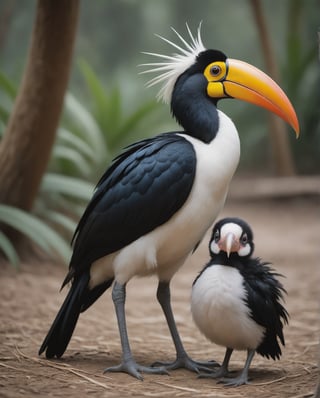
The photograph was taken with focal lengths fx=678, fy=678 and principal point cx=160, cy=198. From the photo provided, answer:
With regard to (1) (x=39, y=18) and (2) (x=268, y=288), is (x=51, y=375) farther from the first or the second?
(1) (x=39, y=18)

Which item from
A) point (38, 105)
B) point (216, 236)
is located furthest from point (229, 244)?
point (38, 105)

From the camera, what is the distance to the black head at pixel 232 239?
10.7 ft

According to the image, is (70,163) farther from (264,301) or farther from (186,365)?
(264,301)

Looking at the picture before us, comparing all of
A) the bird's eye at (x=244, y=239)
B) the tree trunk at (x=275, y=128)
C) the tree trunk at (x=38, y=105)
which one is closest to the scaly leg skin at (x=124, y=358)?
the bird's eye at (x=244, y=239)

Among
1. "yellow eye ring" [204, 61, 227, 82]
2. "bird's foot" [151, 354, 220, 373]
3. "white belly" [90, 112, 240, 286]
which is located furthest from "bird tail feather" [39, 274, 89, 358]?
"yellow eye ring" [204, 61, 227, 82]

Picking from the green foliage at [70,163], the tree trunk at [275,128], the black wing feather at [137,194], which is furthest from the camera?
the tree trunk at [275,128]

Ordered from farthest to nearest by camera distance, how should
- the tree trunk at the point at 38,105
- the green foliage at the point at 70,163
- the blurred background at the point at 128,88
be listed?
the blurred background at the point at 128,88 → the green foliage at the point at 70,163 → the tree trunk at the point at 38,105

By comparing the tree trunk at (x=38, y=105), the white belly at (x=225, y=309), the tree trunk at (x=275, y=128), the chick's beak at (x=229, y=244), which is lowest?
the white belly at (x=225, y=309)

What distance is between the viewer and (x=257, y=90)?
344cm

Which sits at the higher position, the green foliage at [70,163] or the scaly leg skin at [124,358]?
the green foliage at [70,163]

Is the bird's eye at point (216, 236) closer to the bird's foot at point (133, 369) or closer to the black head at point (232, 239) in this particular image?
the black head at point (232, 239)

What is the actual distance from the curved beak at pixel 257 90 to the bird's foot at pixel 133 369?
1.38m

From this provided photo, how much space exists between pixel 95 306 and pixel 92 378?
78.9 inches

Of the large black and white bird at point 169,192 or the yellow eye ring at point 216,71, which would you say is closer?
the large black and white bird at point 169,192
